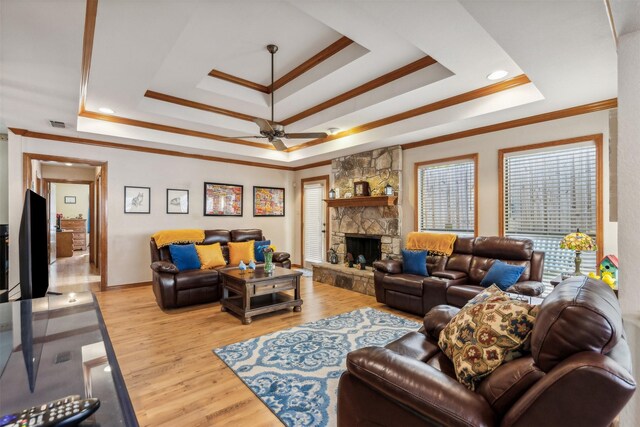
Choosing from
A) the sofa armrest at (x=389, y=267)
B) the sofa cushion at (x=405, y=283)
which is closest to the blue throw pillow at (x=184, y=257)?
the sofa armrest at (x=389, y=267)

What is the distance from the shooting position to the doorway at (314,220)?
23.6ft

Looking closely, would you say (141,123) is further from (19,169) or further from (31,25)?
(31,25)

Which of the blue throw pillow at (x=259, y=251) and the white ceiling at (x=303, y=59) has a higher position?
the white ceiling at (x=303, y=59)

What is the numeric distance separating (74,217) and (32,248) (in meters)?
11.5

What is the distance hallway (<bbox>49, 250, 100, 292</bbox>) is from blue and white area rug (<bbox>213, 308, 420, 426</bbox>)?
403cm

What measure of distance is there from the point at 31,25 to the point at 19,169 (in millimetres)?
3615

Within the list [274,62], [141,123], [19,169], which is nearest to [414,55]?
[274,62]

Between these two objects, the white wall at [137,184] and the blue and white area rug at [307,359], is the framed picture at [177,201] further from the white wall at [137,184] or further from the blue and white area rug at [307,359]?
the blue and white area rug at [307,359]

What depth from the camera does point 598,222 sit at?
3531 mm

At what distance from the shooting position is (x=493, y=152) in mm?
4438

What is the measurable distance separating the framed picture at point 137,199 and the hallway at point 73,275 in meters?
1.51

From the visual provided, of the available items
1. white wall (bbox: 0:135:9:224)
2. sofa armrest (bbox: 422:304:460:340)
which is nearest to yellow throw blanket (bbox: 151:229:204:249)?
white wall (bbox: 0:135:9:224)

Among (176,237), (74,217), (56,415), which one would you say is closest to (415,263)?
(176,237)

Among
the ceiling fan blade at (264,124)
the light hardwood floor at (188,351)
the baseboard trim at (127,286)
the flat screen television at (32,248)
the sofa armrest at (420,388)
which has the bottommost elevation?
the light hardwood floor at (188,351)
